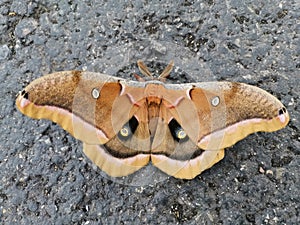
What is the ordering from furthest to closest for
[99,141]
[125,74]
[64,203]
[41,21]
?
[41,21] → [125,74] → [64,203] → [99,141]

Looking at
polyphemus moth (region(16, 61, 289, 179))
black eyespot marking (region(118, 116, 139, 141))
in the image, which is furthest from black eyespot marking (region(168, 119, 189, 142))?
black eyespot marking (region(118, 116, 139, 141))

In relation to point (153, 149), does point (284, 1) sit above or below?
above

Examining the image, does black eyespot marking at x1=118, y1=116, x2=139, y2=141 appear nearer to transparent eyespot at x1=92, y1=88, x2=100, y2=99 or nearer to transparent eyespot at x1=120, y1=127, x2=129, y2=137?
transparent eyespot at x1=120, y1=127, x2=129, y2=137

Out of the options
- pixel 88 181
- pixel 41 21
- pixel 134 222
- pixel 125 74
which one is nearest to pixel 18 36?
pixel 41 21

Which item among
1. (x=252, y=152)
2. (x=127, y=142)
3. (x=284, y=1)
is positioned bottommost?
(x=252, y=152)

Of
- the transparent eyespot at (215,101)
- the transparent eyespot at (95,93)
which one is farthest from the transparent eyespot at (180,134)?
the transparent eyespot at (95,93)

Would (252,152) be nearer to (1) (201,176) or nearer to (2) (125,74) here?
(1) (201,176)

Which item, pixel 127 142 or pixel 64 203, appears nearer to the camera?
pixel 127 142
